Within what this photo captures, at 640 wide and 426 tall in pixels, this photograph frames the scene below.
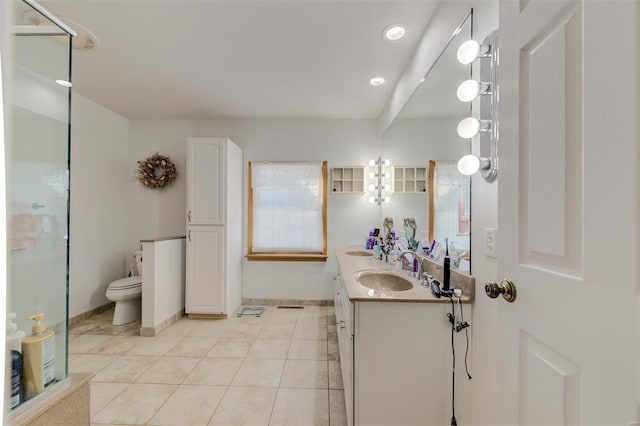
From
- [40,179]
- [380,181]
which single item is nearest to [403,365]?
[40,179]

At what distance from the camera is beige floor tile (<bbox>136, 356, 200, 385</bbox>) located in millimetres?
1903

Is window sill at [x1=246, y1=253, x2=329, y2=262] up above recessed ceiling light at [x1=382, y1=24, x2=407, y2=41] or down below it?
below

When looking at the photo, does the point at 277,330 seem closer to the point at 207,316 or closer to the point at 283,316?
the point at 283,316

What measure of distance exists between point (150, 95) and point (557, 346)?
360 cm

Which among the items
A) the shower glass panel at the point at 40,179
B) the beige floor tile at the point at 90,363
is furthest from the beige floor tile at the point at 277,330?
the shower glass panel at the point at 40,179

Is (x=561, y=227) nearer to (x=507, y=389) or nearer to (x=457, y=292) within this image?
(x=507, y=389)

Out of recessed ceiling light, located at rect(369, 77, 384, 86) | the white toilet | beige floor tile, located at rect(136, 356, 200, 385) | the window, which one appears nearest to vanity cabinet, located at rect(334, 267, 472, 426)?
beige floor tile, located at rect(136, 356, 200, 385)

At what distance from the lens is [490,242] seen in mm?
1129

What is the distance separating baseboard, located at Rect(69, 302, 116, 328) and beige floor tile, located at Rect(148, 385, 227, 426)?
1941 mm

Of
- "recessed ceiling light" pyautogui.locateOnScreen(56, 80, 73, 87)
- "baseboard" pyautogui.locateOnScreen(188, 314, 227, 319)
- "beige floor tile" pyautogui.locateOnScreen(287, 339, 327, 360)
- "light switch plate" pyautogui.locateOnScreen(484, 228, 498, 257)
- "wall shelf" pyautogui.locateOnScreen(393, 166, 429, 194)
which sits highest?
"recessed ceiling light" pyautogui.locateOnScreen(56, 80, 73, 87)

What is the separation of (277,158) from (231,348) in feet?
7.39

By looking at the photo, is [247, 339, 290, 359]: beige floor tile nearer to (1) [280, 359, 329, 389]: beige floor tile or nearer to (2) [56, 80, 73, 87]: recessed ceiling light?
(1) [280, 359, 329, 389]: beige floor tile

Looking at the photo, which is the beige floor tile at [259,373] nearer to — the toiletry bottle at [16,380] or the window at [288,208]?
the toiletry bottle at [16,380]

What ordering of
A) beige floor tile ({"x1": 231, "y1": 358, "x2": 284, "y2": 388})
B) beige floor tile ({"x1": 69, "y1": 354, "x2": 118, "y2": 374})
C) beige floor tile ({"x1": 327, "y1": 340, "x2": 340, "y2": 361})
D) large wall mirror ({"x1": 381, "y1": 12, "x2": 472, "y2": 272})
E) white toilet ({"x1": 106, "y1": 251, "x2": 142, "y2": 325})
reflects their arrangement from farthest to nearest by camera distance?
white toilet ({"x1": 106, "y1": 251, "x2": 142, "y2": 325}), beige floor tile ({"x1": 327, "y1": 340, "x2": 340, "y2": 361}), beige floor tile ({"x1": 69, "y1": 354, "x2": 118, "y2": 374}), beige floor tile ({"x1": 231, "y1": 358, "x2": 284, "y2": 388}), large wall mirror ({"x1": 381, "y1": 12, "x2": 472, "y2": 272})
